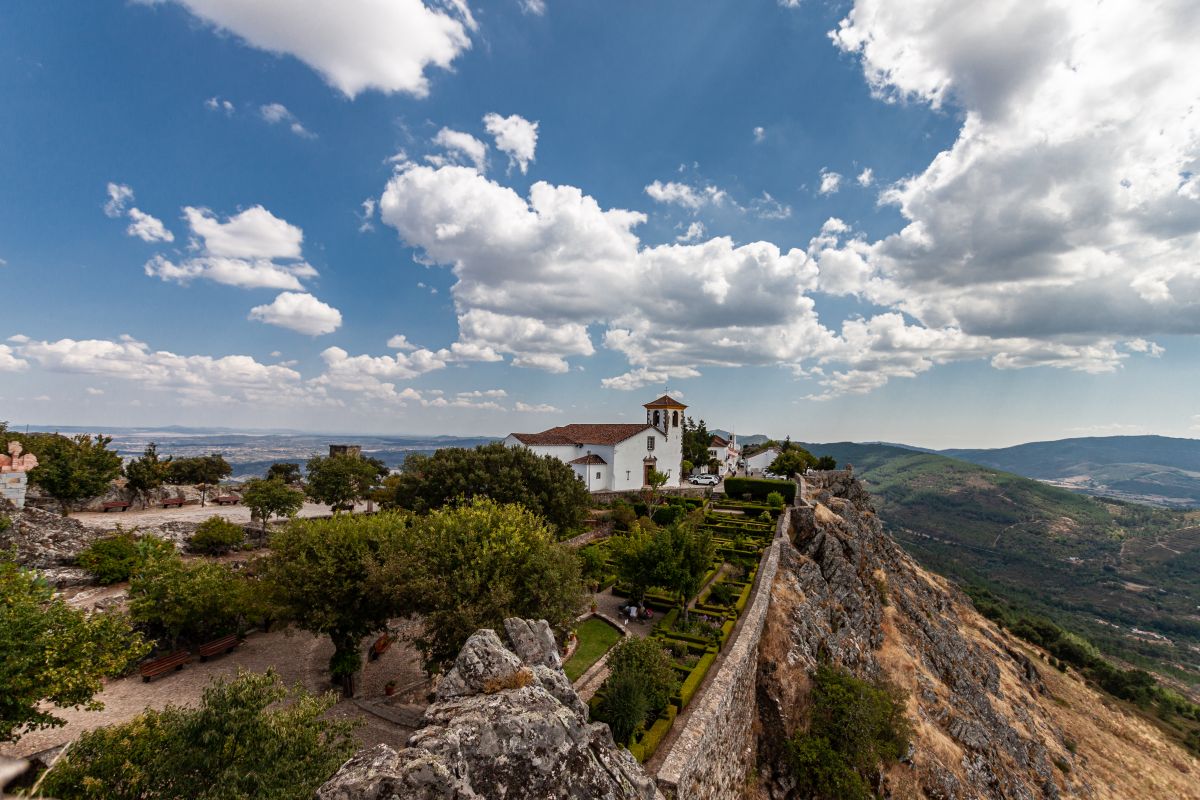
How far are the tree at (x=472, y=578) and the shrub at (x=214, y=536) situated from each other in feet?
61.5

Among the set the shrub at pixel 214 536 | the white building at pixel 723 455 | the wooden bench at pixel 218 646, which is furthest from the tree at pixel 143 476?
the white building at pixel 723 455

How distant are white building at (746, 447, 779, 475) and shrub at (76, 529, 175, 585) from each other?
83.0 metres

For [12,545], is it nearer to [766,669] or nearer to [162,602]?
[162,602]

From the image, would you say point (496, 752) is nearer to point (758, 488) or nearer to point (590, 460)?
point (590, 460)

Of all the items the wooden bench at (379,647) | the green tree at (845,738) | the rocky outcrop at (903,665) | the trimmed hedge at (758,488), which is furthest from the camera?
the trimmed hedge at (758,488)

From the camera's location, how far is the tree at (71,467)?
1314 inches

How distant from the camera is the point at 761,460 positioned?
9531 centimetres

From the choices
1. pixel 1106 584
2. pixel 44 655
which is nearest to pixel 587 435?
pixel 44 655

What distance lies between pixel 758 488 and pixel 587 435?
21922 mm

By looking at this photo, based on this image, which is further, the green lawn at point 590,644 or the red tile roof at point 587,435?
the red tile roof at point 587,435

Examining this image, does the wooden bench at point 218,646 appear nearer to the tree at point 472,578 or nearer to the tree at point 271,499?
the tree at point 472,578

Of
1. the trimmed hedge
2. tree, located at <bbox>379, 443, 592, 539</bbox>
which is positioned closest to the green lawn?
tree, located at <bbox>379, 443, 592, 539</bbox>

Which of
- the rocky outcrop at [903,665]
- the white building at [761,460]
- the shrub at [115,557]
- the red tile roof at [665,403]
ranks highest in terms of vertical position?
the red tile roof at [665,403]

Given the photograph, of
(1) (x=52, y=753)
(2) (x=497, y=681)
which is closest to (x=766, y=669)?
(2) (x=497, y=681)
